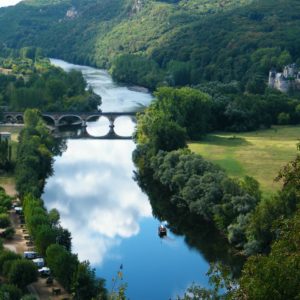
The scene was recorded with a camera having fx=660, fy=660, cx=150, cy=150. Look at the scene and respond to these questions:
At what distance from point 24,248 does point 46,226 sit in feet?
7.95

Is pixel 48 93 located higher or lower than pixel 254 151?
higher

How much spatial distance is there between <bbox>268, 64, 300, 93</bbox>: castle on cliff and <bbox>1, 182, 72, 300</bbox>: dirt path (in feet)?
212

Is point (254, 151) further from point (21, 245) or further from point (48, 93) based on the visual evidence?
point (48, 93)

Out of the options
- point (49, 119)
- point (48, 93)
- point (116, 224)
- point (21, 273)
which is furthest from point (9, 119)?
point (21, 273)

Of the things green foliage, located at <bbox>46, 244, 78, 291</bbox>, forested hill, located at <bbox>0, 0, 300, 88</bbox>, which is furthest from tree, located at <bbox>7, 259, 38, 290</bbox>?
forested hill, located at <bbox>0, 0, 300, 88</bbox>

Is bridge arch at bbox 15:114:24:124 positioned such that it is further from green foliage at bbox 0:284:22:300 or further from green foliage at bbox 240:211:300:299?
green foliage at bbox 240:211:300:299

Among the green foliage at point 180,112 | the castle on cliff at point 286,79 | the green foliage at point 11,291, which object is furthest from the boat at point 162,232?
the castle on cliff at point 286,79

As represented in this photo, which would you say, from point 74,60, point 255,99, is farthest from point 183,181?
point 74,60

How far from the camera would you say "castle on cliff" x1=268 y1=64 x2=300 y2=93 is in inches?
4247

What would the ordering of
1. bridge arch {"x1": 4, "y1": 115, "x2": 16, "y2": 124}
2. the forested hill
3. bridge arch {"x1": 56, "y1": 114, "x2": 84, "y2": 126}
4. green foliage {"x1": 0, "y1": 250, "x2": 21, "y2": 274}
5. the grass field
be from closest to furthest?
green foliage {"x1": 0, "y1": 250, "x2": 21, "y2": 274} < the grass field < bridge arch {"x1": 4, "y1": 115, "x2": 16, "y2": 124} < bridge arch {"x1": 56, "y1": 114, "x2": 84, "y2": 126} < the forested hill

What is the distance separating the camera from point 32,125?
74.2 m

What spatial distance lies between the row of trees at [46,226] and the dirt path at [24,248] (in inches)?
25.0

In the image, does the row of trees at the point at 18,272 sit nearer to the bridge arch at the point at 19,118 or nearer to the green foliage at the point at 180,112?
the green foliage at the point at 180,112

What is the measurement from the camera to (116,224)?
47.6m
